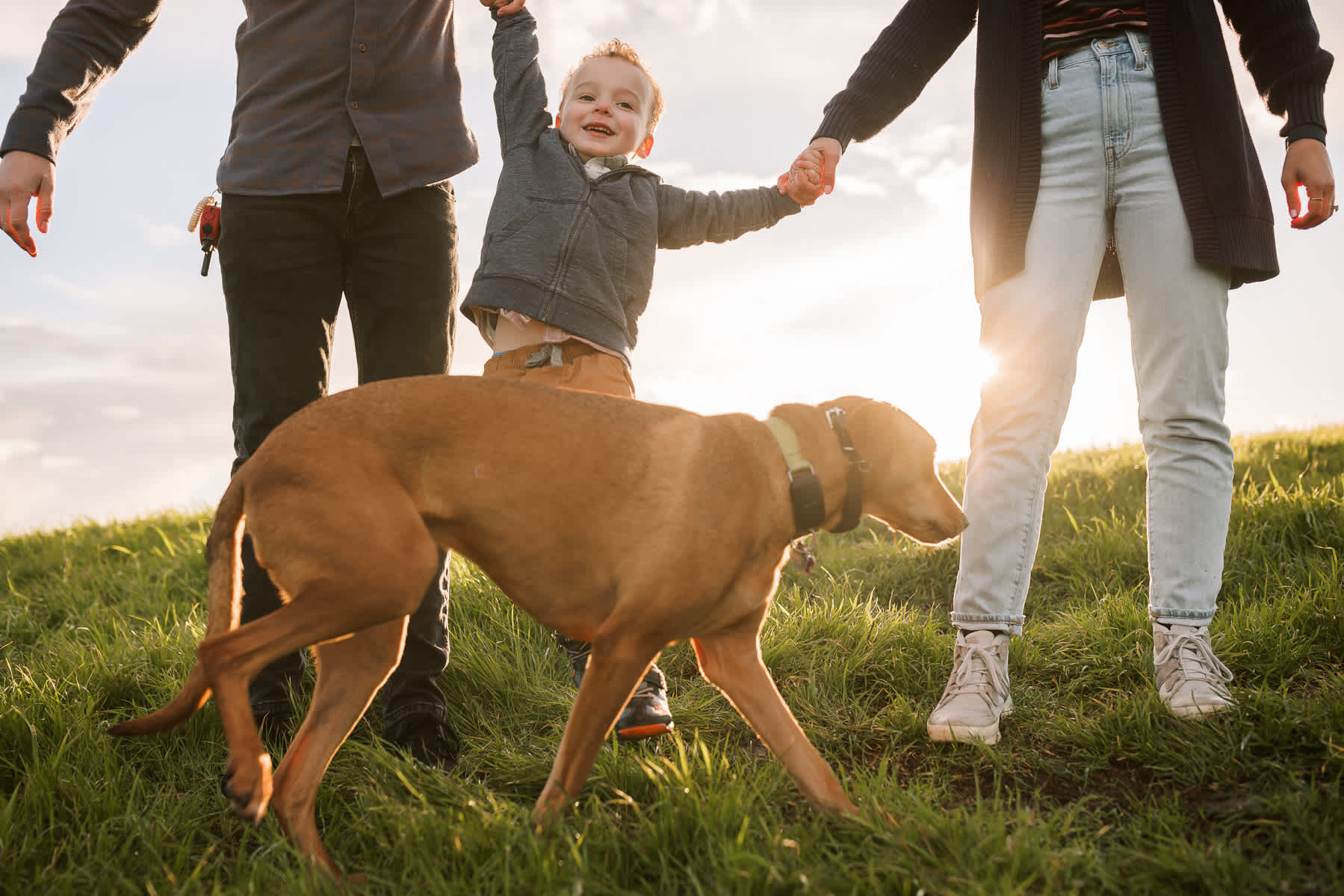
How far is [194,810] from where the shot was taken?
2.84 m

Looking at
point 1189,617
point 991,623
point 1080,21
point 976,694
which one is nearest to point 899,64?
point 1080,21

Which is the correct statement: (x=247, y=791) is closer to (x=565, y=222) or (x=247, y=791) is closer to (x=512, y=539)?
(x=512, y=539)

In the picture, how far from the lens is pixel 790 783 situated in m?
2.82

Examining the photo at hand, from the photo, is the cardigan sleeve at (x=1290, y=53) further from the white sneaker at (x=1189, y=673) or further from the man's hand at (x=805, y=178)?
the white sneaker at (x=1189, y=673)

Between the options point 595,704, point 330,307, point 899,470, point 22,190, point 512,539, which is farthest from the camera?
point 330,307

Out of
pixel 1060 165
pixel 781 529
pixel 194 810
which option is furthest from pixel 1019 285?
pixel 194 810

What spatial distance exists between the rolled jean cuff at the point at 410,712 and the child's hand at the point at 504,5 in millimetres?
2880

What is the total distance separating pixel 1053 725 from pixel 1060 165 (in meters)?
2.11

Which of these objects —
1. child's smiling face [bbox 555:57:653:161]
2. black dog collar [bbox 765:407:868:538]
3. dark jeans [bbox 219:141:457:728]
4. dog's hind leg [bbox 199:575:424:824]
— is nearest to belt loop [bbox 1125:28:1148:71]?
black dog collar [bbox 765:407:868:538]

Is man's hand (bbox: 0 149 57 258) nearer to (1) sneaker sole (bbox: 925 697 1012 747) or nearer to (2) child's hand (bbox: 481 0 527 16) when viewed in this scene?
(2) child's hand (bbox: 481 0 527 16)

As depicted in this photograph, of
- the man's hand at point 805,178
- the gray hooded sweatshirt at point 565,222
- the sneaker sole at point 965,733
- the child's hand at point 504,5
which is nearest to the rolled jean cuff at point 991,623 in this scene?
the sneaker sole at point 965,733

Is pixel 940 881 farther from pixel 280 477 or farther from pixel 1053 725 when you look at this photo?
pixel 280 477

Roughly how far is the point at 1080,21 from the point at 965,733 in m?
2.73

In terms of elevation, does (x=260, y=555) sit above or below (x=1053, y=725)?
above
